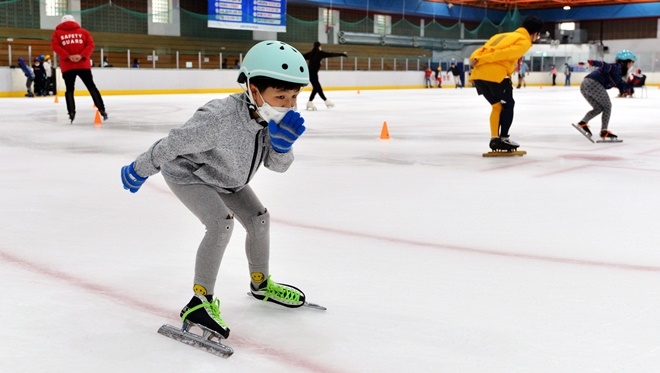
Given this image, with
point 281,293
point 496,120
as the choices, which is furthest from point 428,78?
point 281,293

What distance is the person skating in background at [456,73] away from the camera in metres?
31.1

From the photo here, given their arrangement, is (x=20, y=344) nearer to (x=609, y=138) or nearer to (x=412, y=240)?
(x=412, y=240)

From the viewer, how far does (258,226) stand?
7.02 feet

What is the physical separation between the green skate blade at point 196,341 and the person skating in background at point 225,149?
0.12 ft

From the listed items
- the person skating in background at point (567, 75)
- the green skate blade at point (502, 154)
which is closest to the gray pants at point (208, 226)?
the green skate blade at point (502, 154)

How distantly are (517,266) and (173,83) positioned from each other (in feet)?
63.6

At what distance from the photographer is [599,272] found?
2580 millimetres

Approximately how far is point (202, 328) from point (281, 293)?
0.34m

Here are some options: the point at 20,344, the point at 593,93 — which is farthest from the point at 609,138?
the point at 20,344

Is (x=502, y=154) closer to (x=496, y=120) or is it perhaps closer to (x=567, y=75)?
(x=496, y=120)

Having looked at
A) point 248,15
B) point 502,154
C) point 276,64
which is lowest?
point 502,154

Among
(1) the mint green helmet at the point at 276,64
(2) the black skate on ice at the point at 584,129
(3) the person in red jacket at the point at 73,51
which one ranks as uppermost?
(3) the person in red jacket at the point at 73,51

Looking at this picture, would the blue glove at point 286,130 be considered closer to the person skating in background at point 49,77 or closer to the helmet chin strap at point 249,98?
the helmet chin strap at point 249,98

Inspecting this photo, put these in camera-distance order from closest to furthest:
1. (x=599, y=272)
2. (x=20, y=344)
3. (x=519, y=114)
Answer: (x=20, y=344), (x=599, y=272), (x=519, y=114)
